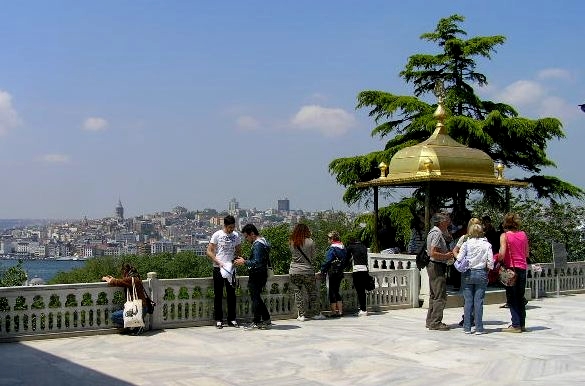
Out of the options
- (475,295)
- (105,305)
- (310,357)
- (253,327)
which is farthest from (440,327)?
(105,305)

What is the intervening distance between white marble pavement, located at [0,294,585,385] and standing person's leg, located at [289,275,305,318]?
0.27m

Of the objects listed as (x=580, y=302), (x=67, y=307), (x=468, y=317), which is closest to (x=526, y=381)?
(x=468, y=317)

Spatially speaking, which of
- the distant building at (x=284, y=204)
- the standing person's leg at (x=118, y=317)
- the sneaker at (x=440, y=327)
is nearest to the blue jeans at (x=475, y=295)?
the sneaker at (x=440, y=327)

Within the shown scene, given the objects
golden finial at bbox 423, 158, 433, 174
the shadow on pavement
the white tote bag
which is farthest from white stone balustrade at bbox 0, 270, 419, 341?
golden finial at bbox 423, 158, 433, 174

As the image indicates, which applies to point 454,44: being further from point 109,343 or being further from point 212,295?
point 109,343

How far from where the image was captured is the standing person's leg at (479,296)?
36.8 ft

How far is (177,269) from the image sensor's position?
35.2 m

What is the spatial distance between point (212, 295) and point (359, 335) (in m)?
2.78

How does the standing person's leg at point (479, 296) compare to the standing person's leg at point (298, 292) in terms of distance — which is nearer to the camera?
the standing person's leg at point (479, 296)

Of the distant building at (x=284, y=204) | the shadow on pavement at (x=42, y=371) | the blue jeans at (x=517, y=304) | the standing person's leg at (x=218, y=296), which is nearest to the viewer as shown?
the shadow on pavement at (x=42, y=371)

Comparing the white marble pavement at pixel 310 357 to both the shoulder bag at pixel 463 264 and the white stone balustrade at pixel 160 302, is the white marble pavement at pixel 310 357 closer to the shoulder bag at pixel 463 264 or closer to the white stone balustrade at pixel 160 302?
the white stone balustrade at pixel 160 302

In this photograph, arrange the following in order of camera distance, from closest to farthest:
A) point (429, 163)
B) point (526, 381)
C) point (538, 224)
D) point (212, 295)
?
point (526, 381)
point (212, 295)
point (429, 163)
point (538, 224)

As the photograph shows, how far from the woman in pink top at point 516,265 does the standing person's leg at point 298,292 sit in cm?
340

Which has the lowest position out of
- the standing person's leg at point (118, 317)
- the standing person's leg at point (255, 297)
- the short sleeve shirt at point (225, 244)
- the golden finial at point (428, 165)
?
the standing person's leg at point (118, 317)
